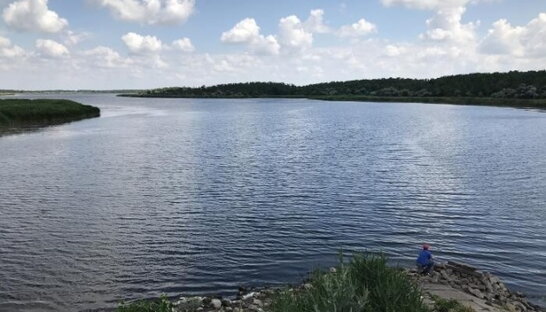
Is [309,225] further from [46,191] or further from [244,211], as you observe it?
[46,191]

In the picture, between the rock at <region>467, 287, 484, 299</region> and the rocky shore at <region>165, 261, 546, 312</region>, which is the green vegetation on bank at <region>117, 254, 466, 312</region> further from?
the rock at <region>467, 287, 484, 299</region>

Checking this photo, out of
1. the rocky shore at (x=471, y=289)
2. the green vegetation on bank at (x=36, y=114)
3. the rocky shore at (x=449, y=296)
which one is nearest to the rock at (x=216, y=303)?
the rocky shore at (x=449, y=296)

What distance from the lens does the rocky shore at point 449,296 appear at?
21.7 meters

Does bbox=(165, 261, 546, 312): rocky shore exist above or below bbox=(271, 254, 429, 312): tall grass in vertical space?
below

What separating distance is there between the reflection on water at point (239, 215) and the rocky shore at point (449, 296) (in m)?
1.98

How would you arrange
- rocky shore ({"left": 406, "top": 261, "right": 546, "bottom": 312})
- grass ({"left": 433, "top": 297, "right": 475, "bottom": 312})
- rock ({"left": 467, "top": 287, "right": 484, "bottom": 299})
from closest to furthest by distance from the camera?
grass ({"left": 433, "top": 297, "right": 475, "bottom": 312}) → rocky shore ({"left": 406, "top": 261, "right": 546, "bottom": 312}) → rock ({"left": 467, "top": 287, "right": 484, "bottom": 299})

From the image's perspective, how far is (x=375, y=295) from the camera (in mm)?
14961

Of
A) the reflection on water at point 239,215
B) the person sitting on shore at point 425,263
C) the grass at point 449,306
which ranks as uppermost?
the grass at point 449,306

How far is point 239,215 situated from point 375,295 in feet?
82.4

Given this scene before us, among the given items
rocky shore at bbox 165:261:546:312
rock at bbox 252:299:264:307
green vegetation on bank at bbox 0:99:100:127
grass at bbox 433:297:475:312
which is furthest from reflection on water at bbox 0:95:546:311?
green vegetation on bank at bbox 0:99:100:127

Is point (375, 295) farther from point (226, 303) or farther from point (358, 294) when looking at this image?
point (226, 303)

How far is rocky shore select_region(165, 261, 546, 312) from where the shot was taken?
856 inches

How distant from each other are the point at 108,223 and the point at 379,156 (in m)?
43.2

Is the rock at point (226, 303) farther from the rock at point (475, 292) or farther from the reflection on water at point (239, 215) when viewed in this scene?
the rock at point (475, 292)
